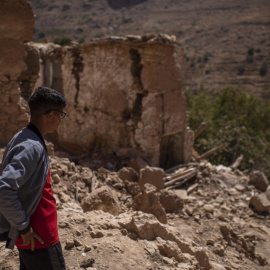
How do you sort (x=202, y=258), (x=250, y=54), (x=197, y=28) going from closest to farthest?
(x=202, y=258) → (x=250, y=54) → (x=197, y=28)

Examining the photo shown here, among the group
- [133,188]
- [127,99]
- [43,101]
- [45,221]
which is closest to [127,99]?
[127,99]

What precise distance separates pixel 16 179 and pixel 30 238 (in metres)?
0.37

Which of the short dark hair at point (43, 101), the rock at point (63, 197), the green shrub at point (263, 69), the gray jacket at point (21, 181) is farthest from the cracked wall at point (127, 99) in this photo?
the green shrub at point (263, 69)

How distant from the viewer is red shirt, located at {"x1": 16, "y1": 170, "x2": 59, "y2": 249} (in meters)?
1.73

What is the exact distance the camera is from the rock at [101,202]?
390 cm

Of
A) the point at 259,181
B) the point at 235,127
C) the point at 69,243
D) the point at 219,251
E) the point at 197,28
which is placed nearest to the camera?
the point at 69,243

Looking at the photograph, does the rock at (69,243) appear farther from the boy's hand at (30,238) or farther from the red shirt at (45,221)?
the boy's hand at (30,238)

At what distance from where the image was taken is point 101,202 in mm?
3920

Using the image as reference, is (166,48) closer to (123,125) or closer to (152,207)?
(123,125)

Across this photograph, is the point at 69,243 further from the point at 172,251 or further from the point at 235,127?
the point at 235,127

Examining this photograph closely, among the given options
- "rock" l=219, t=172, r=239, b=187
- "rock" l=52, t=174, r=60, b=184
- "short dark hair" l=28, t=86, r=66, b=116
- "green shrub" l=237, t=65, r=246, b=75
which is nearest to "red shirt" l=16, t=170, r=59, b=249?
"short dark hair" l=28, t=86, r=66, b=116

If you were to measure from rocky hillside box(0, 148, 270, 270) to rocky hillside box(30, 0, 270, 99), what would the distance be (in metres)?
26.0

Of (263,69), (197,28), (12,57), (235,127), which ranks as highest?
(197,28)

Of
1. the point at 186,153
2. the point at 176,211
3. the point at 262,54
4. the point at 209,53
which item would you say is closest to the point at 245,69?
the point at 262,54
